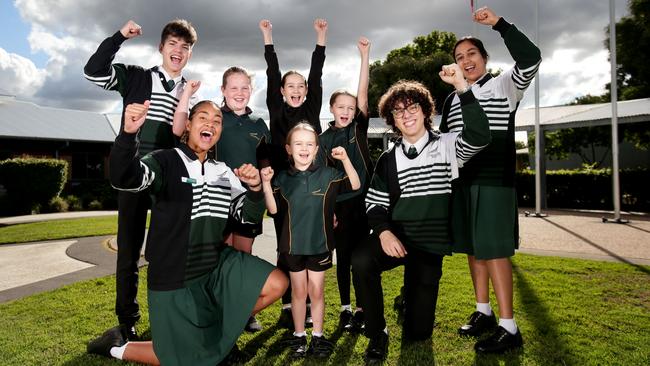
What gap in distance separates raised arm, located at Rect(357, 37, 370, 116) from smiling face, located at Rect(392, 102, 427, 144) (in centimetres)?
56

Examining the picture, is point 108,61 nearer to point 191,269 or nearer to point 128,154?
point 128,154

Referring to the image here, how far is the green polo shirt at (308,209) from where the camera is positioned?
3.34 metres

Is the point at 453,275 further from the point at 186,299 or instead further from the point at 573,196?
the point at 573,196

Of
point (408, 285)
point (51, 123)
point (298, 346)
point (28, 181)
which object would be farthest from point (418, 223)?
point (51, 123)

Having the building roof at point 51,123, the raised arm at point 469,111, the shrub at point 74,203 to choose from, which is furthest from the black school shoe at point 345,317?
the building roof at point 51,123

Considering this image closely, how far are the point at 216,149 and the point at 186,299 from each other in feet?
4.39

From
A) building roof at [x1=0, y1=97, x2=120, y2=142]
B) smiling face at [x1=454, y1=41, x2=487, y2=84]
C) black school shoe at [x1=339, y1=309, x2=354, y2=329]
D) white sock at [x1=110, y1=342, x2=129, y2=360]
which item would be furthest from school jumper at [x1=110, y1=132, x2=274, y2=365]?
building roof at [x1=0, y1=97, x2=120, y2=142]

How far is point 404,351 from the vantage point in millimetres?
3336

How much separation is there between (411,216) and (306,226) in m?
0.76

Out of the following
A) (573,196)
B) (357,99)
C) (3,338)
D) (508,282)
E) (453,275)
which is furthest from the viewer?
(573,196)

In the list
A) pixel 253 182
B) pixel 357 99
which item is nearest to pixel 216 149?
pixel 253 182

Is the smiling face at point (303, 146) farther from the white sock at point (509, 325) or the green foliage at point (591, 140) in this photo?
the green foliage at point (591, 140)

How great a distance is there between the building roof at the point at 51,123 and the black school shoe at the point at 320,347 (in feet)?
60.4

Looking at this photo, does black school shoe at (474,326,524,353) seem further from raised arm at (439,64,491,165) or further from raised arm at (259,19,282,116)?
raised arm at (259,19,282,116)
